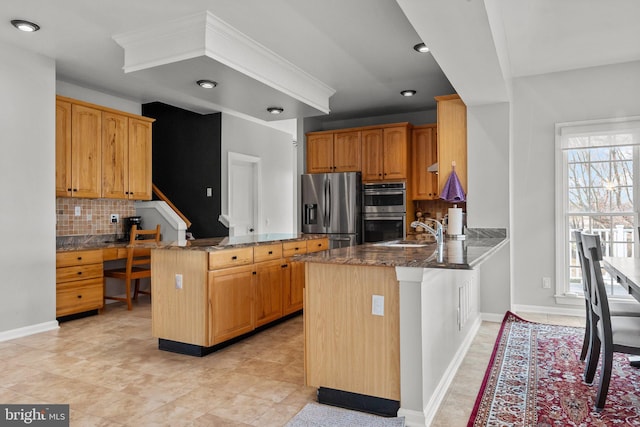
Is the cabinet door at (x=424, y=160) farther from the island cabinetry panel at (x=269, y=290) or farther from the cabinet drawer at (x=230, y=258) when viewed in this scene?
the cabinet drawer at (x=230, y=258)

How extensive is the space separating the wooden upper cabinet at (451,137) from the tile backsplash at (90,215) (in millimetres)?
4098

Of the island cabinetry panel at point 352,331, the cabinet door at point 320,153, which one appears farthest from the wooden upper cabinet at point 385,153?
the island cabinetry panel at point 352,331

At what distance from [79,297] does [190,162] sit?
9.10 ft

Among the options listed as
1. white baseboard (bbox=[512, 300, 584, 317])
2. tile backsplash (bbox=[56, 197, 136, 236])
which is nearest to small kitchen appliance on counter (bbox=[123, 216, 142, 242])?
tile backsplash (bbox=[56, 197, 136, 236])

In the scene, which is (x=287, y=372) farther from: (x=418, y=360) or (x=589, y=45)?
(x=589, y=45)

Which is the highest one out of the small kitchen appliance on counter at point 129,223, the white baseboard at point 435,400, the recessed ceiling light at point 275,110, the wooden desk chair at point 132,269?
the recessed ceiling light at point 275,110

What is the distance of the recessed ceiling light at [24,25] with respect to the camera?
3436mm

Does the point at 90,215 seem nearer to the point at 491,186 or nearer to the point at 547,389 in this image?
the point at 491,186

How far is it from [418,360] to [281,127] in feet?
21.3

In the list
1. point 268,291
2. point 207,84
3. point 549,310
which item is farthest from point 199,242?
point 549,310

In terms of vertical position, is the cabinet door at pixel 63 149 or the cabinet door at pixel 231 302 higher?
the cabinet door at pixel 63 149

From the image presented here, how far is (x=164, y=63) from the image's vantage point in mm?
3615

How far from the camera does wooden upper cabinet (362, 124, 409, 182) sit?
609cm

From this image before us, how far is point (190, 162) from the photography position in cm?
677
